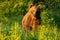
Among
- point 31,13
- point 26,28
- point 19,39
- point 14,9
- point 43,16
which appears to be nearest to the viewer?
point 19,39

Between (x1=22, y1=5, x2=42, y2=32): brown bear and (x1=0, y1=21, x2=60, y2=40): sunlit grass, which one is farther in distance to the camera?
(x1=22, y1=5, x2=42, y2=32): brown bear

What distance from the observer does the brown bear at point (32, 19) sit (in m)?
7.77

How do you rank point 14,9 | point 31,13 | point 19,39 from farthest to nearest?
point 14,9 < point 31,13 < point 19,39

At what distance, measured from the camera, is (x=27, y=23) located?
840cm

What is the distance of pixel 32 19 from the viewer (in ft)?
26.8

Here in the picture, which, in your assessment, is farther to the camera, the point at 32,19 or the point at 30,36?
the point at 32,19

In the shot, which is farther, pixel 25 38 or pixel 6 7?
pixel 6 7

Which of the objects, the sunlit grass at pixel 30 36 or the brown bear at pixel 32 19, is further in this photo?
the brown bear at pixel 32 19

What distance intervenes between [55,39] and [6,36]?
0.85m

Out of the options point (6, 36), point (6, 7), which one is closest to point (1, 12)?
point (6, 7)

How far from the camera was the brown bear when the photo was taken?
25.5ft

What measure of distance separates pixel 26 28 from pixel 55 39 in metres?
2.43

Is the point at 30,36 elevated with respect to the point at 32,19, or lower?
elevated

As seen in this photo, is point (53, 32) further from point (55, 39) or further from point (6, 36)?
point (6, 36)
